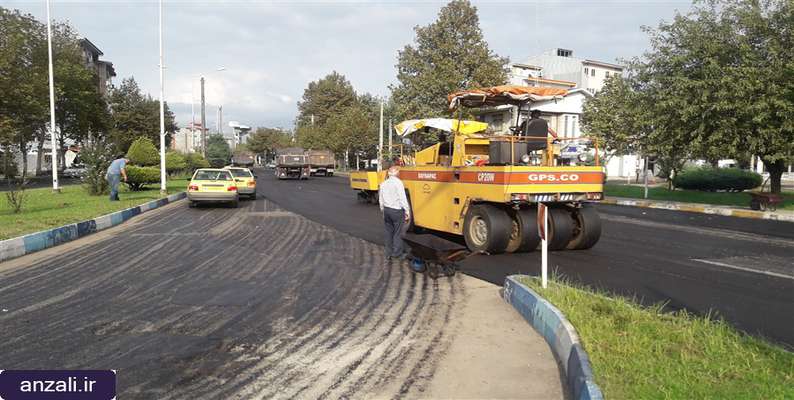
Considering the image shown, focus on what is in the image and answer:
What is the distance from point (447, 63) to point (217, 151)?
49.4 m

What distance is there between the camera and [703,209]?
20188mm

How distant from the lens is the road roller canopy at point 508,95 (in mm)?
10195

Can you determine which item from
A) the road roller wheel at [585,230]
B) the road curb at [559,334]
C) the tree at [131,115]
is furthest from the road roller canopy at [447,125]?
the tree at [131,115]

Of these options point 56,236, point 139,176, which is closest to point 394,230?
point 56,236

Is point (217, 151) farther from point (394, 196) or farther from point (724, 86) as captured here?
point (394, 196)

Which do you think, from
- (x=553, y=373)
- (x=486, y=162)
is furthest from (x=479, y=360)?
(x=486, y=162)

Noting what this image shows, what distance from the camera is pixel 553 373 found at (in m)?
4.38

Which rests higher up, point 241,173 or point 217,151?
point 217,151

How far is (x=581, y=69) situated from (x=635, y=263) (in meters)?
70.2

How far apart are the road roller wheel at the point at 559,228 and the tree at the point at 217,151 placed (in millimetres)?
62157

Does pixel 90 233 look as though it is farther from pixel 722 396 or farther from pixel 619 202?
→ pixel 619 202

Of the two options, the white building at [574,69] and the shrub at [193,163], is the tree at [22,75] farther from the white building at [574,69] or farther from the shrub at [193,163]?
the white building at [574,69]

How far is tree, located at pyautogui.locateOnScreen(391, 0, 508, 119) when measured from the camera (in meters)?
33.0

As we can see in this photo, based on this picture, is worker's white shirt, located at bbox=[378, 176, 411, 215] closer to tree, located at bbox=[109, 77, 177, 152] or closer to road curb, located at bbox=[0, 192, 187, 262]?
road curb, located at bbox=[0, 192, 187, 262]
